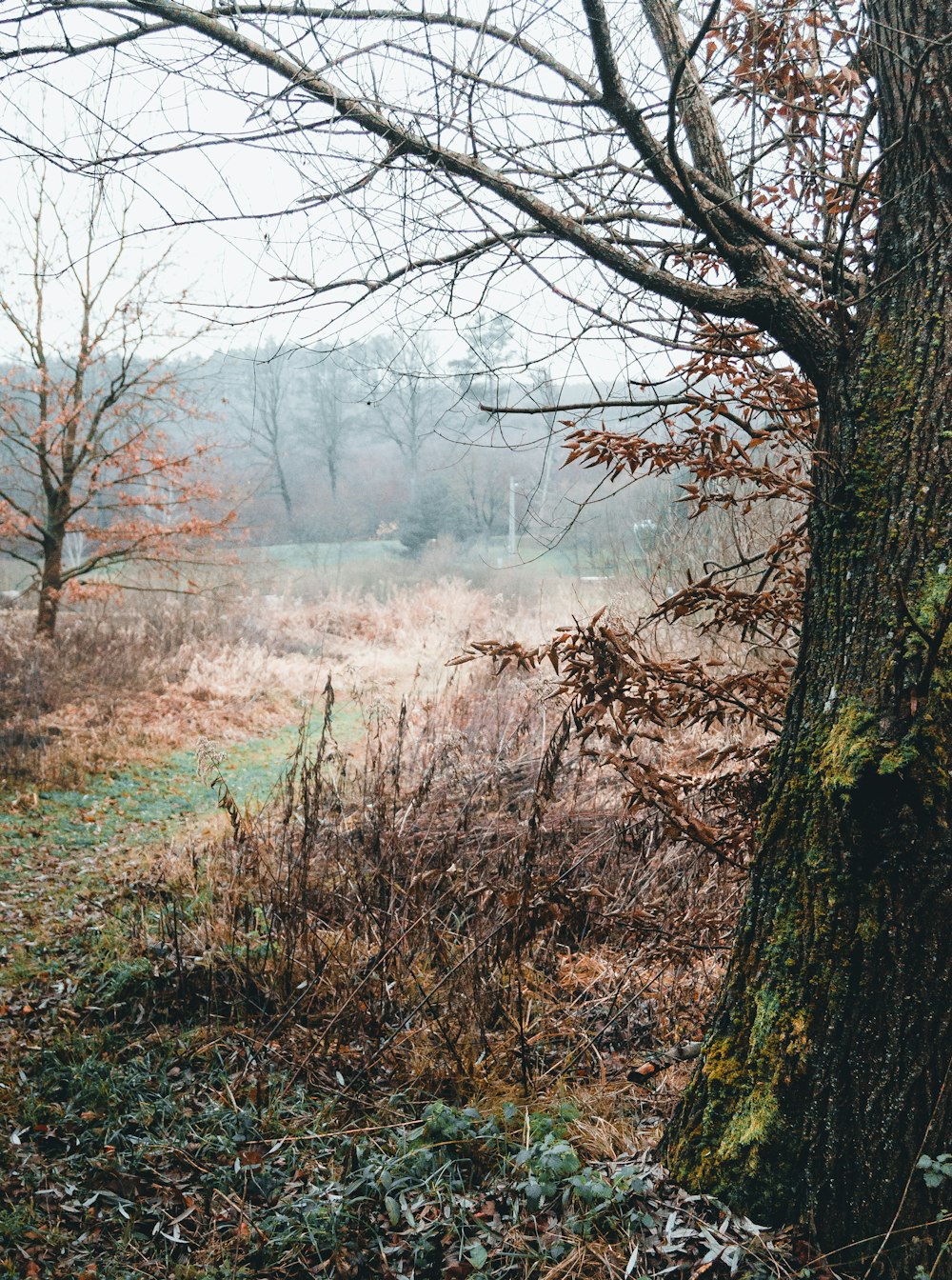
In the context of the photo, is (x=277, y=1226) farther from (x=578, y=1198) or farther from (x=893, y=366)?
(x=893, y=366)

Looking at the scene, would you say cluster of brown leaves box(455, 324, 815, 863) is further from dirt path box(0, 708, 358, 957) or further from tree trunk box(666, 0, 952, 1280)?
dirt path box(0, 708, 358, 957)

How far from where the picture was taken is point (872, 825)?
2.10 m

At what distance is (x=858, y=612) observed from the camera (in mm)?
2236

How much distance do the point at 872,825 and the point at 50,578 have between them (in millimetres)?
11075

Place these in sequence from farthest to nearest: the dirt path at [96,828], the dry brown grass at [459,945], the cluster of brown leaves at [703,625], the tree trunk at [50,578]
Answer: the tree trunk at [50,578], the dirt path at [96,828], the dry brown grass at [459,945], the cluster of brown leaves at [703,625]

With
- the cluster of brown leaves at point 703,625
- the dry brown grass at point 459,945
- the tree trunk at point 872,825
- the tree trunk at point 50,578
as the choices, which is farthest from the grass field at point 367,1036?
the tree trunk at point 50,578

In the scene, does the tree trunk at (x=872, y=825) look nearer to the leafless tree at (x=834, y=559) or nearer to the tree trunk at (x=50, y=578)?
the leafless tree at (x=834, y=559)

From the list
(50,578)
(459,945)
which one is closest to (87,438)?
(50,578)

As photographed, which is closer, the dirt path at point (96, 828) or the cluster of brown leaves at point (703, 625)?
the cluster of brown leaves at point (703, 625)

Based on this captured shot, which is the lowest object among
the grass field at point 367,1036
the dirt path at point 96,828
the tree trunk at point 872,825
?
the dirt path at point 96,828

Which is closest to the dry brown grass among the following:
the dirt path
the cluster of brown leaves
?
the cluster of brown leaves

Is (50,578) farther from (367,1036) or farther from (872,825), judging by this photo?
(872,825)

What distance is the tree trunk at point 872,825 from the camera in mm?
2072

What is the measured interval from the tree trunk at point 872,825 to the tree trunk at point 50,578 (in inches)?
416
